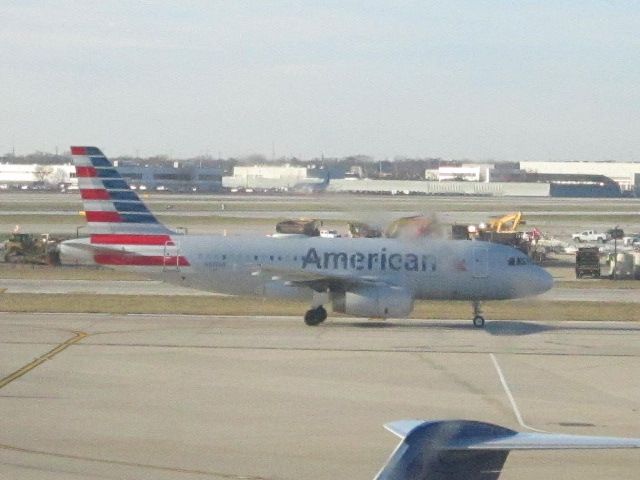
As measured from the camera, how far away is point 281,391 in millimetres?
28422

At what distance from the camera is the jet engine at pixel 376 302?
4050cm

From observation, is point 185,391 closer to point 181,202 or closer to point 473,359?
point 473,359

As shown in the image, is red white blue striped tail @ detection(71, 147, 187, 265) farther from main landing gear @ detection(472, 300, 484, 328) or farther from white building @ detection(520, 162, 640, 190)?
white building @ detection(520, 162, 640, 190)

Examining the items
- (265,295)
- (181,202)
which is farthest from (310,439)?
(181,202)

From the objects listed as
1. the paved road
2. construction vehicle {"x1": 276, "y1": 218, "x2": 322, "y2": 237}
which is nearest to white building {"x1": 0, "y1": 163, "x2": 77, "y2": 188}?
construction vehicle {"x1": 276, "y1": 218, "x2": 322, "y2": 237}

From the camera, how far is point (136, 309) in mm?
45500

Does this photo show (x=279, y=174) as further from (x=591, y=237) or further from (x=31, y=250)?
(x=591, y=237)

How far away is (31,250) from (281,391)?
1700 inches

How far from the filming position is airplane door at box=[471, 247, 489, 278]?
42.3 m

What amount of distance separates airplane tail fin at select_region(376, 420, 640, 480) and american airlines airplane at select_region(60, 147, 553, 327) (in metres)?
31.9

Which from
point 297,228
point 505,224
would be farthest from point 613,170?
point 297,228

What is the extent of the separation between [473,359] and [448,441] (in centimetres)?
2520

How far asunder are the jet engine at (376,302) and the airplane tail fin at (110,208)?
7.42m

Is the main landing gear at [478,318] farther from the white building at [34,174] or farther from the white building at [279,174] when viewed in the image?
the white building at [34,174]
